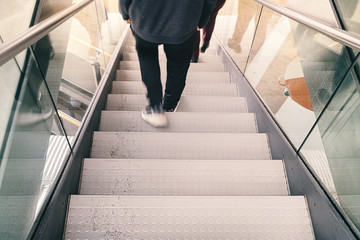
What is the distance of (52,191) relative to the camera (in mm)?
1208

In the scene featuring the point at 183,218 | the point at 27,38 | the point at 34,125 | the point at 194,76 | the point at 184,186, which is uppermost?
the point at 194,76

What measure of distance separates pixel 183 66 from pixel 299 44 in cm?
96

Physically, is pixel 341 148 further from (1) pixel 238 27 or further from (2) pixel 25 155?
(1) pixel 238 27

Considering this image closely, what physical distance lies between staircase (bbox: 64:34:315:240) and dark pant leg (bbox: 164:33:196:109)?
19cm

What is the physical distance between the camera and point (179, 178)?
1513mm

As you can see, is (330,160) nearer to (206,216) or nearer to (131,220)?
(206,216)

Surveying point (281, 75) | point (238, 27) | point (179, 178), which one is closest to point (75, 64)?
point (179, 178)

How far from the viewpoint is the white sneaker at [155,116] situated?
1880 mm

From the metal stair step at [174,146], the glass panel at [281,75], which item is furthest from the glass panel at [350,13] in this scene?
the metal stair step at [174,146]

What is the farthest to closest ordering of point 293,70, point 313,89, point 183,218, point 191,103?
point 191,103 → point 293,70 → point 313,89 → point 183,218

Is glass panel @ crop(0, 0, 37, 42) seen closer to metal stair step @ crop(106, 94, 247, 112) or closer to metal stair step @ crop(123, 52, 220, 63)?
metal stair step @ crop(106, 94, 247, 112)

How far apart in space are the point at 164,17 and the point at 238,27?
7.72ft

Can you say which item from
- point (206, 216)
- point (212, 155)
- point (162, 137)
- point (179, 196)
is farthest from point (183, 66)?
point (206, 216)

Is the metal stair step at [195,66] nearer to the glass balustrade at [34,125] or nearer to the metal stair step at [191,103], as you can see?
the metal stair step at [191,103]
